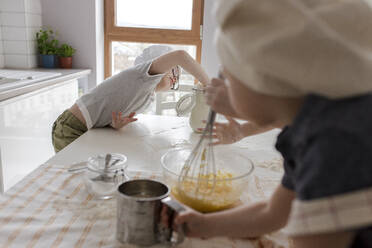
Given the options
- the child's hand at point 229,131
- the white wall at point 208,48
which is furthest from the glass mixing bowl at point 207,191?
the white wall at point 208,48

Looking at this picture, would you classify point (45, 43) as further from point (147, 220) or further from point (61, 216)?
point (147, 220)

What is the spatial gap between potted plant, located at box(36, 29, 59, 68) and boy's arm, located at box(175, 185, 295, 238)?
236 cm

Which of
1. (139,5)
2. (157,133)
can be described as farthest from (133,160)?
(139,5)

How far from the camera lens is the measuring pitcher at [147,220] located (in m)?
0.49

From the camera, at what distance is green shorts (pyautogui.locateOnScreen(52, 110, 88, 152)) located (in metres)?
1.40

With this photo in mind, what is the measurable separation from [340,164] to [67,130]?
1.29 m

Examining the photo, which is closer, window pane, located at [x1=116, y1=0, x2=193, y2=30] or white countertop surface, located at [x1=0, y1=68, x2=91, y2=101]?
white countertop surface, located at [x1=0, y1=68, x2=91, y2=101]

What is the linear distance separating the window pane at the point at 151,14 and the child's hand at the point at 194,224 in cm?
237

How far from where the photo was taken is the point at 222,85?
0.53 m

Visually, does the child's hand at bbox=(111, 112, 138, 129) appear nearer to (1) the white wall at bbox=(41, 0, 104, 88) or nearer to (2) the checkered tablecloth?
(2) the checkered tablecloth

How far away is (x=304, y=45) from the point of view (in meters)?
0.30

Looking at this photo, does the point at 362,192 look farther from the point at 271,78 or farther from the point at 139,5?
the point at 139,5

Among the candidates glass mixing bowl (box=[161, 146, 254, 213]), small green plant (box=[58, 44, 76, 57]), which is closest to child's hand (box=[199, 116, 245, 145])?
glass mixing bowl (box=[161, 146, 254, 213])

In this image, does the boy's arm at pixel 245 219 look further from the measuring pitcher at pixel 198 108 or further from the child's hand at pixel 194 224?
the measuring pitcher at pixel 198 108
